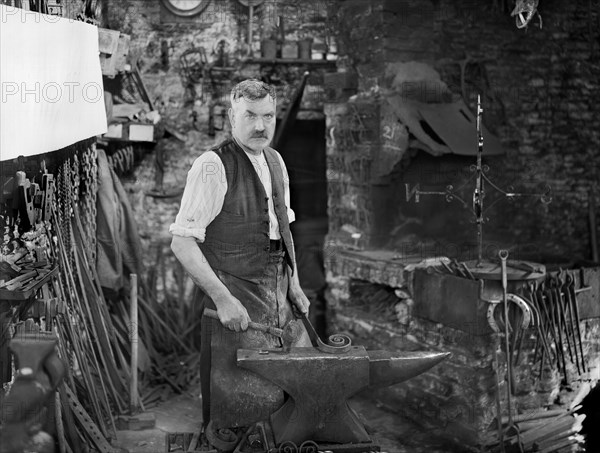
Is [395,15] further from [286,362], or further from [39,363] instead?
[39,363]

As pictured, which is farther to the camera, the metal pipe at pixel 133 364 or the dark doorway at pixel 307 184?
the dark doorway at pixel 307 184

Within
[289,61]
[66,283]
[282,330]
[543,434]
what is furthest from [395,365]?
[289,61]

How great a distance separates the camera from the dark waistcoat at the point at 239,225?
3.20 m

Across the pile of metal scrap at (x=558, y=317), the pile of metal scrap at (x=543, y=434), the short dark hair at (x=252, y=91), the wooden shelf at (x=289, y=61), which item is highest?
the wooden shelf at (x=289, y=61)

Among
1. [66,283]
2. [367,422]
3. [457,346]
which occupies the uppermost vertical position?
[66,283]

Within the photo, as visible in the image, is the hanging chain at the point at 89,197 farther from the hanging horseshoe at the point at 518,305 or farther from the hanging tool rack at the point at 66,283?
the hanging horseshoe at the point at 518,305

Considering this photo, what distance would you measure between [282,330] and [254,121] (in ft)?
2.85

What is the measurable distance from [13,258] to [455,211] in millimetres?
4137

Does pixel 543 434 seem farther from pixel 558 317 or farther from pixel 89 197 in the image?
pixel 89 197

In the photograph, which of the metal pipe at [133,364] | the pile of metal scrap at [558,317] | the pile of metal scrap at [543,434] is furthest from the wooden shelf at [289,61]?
the pile of metal scrap at [543,434]

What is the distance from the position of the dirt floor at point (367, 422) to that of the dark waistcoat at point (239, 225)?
1.93m

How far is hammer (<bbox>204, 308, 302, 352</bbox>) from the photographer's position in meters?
3.10

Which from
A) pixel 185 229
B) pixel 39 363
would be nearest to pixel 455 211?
pixel 185 229

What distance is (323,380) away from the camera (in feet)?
9.68
